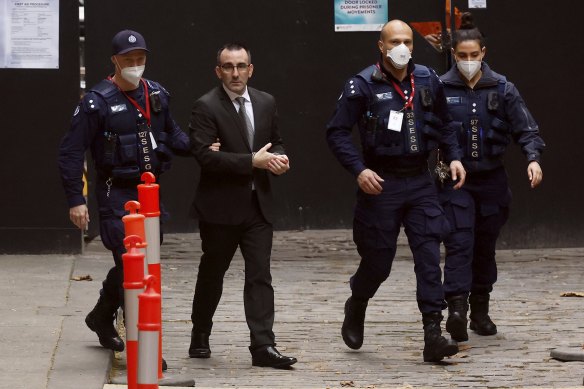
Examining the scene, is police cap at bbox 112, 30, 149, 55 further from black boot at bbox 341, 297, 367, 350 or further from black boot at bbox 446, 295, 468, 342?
black boot at bbox 446, 295, 468, 342

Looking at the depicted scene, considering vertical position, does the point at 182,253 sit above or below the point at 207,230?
below

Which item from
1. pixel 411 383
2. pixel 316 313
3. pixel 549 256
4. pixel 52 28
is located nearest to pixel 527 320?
pixel 316 313

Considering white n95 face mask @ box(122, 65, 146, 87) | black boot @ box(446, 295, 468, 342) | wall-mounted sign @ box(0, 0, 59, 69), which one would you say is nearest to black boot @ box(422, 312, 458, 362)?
black boot @ box(446, 295, 468, 342)

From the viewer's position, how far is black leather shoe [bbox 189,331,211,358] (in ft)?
30.0

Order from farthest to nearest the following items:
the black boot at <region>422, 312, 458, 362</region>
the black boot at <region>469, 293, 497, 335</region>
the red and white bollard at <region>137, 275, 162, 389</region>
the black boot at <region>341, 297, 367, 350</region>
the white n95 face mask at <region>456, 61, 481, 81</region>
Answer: the black boot at <region>469, 293, 497, 335</region>, the white n95 face mask at <region>456, 61, 481, 81</region>, the black boot at <region>341, 297, 367, 350</region>, the black boot at <region>422, 312, 458, 362</region>, the red and white bollard at <region>137, 275, 162, 389</region>

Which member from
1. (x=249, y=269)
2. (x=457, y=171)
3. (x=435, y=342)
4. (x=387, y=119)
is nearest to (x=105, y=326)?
(x=249, y=269)

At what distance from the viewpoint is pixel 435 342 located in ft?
29.1

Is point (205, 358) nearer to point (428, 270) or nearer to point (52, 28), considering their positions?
point (428, 270)

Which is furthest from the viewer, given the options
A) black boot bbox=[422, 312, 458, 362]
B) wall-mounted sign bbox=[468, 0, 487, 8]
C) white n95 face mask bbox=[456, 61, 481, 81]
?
wall-mounted sign bbox=[468, 0, 487, 8]

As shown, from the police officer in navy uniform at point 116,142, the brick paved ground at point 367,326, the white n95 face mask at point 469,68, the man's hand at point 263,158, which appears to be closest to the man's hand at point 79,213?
the police officer in navy uniform at point 116,142

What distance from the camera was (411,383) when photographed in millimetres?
8414

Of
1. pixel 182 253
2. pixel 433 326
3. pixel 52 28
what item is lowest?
pixel 182 253

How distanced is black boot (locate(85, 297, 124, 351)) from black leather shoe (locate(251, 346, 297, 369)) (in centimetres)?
82

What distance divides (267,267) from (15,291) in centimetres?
282
